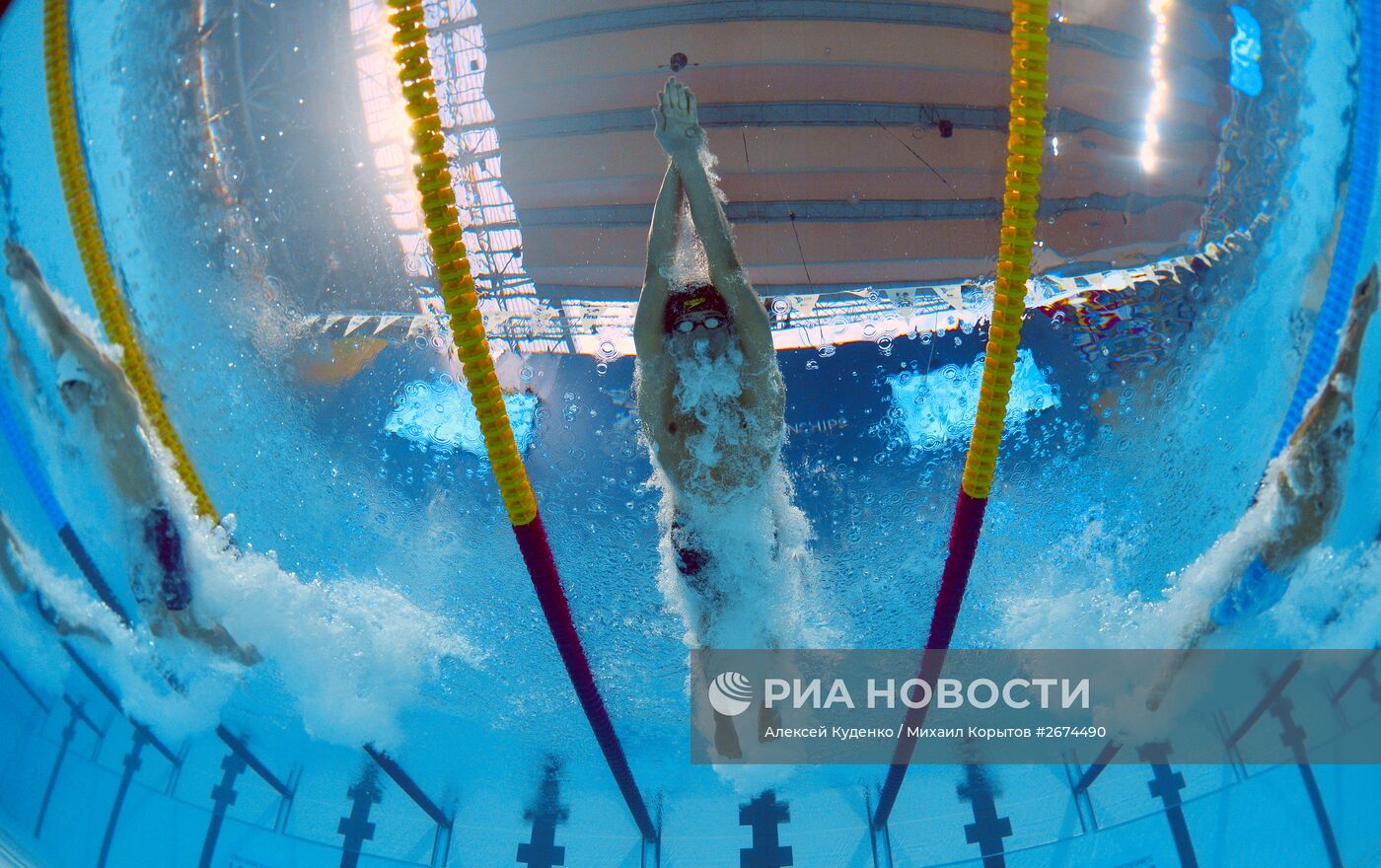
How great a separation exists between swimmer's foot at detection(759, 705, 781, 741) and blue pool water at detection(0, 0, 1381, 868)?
10cm

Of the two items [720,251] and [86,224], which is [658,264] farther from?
[86,224]

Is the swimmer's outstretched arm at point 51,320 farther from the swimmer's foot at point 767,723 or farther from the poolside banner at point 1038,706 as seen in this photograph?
the swimmer's foot at point 767,723

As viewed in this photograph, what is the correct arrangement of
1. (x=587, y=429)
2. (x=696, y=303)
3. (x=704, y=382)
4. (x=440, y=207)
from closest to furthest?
(x=440, y=207), (x=696, y=303), (x=704, y=382), (x=587, y=429)

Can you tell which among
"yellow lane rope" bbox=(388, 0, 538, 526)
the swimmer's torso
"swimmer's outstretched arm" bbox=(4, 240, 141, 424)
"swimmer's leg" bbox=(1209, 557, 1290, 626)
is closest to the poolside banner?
"swimmer's leg" bbox=(1209, 557, 1290, 626)

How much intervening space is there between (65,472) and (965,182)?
8.88 ft

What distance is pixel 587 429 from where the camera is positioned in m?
2.82

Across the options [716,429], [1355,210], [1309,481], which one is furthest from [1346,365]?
[716,429]

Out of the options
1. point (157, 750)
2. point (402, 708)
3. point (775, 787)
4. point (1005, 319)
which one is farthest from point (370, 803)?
point (1005, 319)

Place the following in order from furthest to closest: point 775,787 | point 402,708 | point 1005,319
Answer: point 402,708 < point 775,787 < point 1005,319

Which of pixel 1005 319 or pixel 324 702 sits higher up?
pixel 1005 319

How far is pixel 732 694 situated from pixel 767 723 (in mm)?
143

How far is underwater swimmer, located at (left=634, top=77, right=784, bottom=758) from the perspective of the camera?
7.07ft

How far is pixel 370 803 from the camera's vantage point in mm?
2467

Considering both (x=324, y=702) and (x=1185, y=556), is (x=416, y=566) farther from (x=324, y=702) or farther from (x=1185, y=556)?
(x=1185, y=556)
